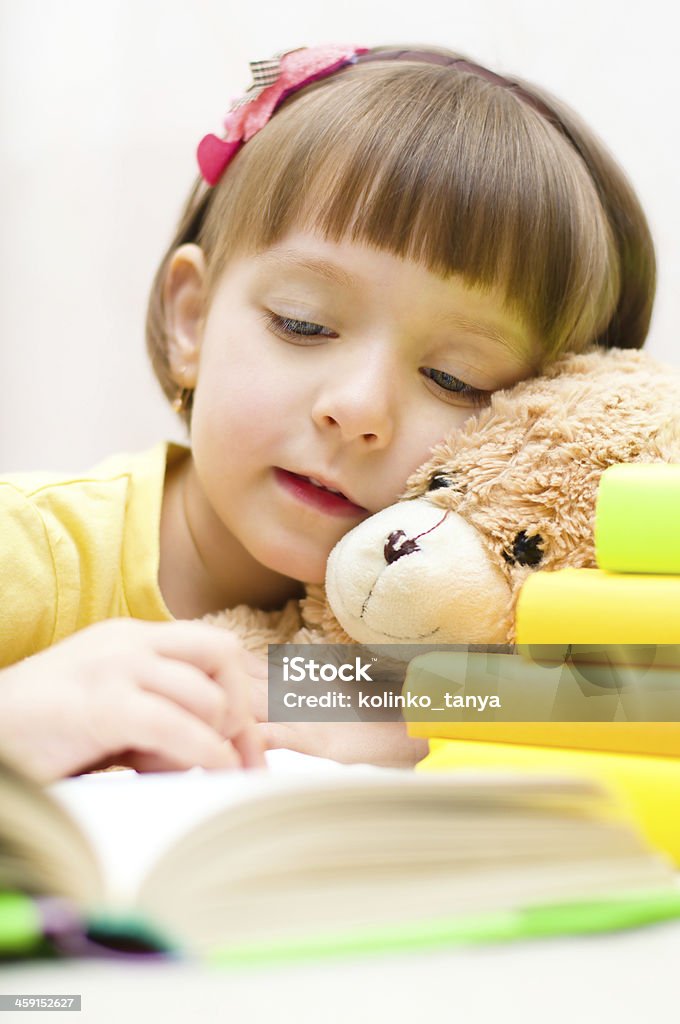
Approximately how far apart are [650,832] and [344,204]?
0.55m

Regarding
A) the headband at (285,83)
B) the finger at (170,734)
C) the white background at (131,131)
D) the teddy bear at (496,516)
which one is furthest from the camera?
the white background at (131,131)

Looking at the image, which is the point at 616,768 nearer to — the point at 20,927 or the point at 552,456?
the point at 552,456

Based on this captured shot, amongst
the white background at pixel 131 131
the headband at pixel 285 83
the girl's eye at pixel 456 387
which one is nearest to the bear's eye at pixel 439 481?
the girl's eye at pixel 456 387

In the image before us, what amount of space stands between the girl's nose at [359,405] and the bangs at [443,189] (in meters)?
0.11

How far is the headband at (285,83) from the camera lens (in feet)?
3.24

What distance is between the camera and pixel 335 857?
1.17 feet

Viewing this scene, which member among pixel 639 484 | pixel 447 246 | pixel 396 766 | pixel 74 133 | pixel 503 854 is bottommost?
pixel 396 766

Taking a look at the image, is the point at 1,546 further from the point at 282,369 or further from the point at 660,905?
the point at 660,905

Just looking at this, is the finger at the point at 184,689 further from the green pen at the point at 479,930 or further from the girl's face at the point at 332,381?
the girl's face at the point at 332,381

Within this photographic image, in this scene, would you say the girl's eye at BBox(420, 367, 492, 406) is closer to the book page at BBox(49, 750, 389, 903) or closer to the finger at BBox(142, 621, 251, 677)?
the finger at BBox(142, 621, 251, 677)

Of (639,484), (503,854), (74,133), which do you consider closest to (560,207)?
(639,484)

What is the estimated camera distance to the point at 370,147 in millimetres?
844

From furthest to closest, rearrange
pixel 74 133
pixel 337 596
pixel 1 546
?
pixel 74 133 < pixel 1 546 < pixel 337 596

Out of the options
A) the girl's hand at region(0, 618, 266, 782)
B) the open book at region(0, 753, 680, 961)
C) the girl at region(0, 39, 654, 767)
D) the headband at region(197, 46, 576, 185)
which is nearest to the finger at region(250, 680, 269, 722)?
the girl at region(0, 39, 654, 767)
